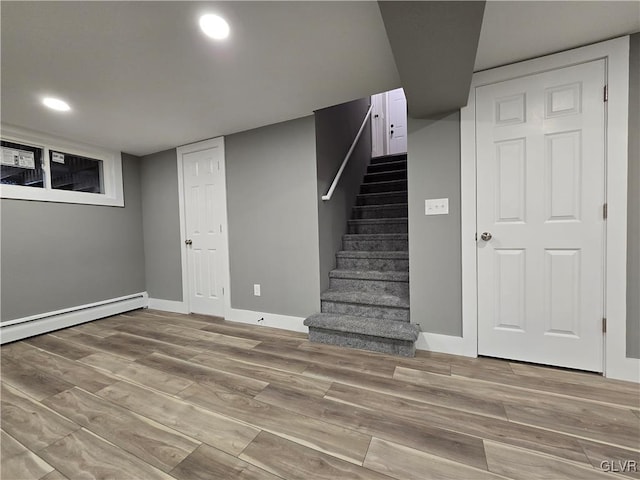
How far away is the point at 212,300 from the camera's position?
3.16 meters

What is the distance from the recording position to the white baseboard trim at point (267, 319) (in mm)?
2610

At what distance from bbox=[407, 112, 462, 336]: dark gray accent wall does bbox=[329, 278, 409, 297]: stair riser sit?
0.27 meters

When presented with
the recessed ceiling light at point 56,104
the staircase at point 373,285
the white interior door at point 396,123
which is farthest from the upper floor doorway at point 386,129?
the recessed ceiling light at point 56,104

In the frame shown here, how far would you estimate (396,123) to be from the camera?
488 cm

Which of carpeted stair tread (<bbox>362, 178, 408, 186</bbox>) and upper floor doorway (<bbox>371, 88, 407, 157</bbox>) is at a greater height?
upper floor doorway (<bbox>371, 88, 407, 157</bbox>)

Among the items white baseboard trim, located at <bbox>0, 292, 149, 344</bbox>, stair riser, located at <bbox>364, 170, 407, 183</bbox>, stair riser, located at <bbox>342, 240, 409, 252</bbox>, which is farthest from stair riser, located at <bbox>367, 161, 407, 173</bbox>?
white baseboard trim, located at <bbox>0, 292, 149, 344</bbox>

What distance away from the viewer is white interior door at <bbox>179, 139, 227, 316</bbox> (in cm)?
303

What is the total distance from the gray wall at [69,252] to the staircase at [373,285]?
2750mm

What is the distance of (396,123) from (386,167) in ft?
4.47

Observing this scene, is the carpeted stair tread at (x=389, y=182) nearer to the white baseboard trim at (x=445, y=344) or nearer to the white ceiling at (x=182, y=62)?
the white ceiling at (x=182, y=62)

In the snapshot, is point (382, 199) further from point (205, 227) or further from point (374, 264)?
point (205, 227)

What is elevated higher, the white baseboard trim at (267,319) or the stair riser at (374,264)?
the stair riser at (374,264)

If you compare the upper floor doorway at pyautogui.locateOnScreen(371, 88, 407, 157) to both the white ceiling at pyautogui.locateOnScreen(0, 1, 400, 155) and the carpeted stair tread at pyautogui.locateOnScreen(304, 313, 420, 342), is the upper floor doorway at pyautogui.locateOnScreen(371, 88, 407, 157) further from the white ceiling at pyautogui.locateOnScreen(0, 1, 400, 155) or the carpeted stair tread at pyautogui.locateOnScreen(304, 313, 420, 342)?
the carpeted stair tread at pyautogui.locateOnScreen(304, 313, 420, 342)

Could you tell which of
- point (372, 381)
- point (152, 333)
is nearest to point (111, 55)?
point (152, 333)
